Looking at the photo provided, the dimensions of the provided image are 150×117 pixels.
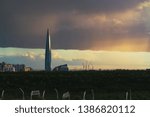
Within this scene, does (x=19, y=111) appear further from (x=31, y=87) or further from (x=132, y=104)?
(x=31, y=87)

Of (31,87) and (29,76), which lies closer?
(31,87)

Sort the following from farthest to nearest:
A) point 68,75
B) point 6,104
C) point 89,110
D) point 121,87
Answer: point 68,75 < point 121,87 < point 6,104 < point 89,110

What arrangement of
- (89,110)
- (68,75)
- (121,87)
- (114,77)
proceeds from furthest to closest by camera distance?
(68,75) < (114,77) < (121,87) < (89,110)

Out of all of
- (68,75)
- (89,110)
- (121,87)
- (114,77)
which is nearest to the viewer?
(89,110)

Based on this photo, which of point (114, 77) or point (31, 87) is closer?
point (31, 87)

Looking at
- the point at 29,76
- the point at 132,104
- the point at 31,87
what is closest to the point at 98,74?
the point at 29,76

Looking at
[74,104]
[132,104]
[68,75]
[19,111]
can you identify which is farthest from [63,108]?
[68,75]

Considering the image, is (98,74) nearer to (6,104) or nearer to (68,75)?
(68,75)

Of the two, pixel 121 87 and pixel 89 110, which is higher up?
pixel 89 110

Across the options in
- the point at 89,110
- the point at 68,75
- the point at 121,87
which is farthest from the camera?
the point at 68,75
